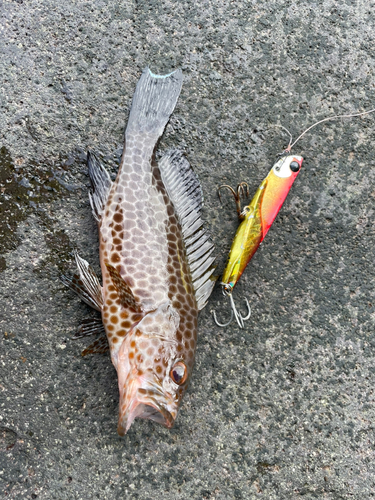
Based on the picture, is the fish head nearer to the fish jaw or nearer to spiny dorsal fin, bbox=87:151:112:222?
the fish jaw

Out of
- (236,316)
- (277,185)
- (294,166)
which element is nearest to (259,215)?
(277,185)

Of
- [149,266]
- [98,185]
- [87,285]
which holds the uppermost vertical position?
[98,185]

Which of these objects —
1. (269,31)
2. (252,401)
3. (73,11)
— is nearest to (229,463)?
(252,401)

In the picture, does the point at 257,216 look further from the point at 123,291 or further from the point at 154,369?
the point at 154,369

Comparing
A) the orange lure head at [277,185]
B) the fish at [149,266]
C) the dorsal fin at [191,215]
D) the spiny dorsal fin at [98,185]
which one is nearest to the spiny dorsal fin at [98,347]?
the fish at [149,266]

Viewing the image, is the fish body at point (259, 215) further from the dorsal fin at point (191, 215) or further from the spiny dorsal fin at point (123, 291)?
the spiny dorsal fin at point (123, 291)

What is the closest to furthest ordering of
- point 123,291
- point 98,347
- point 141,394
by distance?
point 141,394 → point 123,291 → point 98,347
